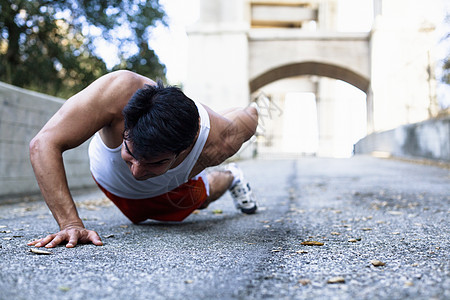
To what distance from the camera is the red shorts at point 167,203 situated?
2.44 m

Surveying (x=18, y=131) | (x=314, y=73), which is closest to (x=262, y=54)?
(x=314, y=73)

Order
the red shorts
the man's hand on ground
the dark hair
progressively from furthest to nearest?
the red shorts → the man's hand on ground → the dark hair

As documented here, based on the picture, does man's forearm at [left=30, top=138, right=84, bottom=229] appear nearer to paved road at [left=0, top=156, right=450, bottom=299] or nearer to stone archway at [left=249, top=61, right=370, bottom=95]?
paved road at [left=0, top=156, right=450, bottom=299]

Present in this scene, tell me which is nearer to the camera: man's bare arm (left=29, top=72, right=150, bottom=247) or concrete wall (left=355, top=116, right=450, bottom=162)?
man's bare arm (left=29, top=72, right=150, bottom=247)

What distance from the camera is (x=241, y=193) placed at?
3070 millimetres

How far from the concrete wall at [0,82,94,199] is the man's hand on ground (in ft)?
9.62

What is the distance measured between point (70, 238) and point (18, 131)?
3227 millimetres

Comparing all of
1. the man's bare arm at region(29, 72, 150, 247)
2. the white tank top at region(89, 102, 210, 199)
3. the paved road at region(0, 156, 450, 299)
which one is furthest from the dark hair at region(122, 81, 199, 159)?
the paved road at region(0, 156, 450, 299)

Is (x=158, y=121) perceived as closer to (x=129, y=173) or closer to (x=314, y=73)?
(x=129, y=173)

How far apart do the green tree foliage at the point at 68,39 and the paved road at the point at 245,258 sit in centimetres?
717

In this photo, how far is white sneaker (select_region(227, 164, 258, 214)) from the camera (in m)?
3.04

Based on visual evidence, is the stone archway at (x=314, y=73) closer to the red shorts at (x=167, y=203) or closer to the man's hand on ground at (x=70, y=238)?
the red shorts at (x=167, y=203)

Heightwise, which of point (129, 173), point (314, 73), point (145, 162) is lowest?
point (129, 173)

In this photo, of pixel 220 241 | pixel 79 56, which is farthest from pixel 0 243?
pixel 79 56
